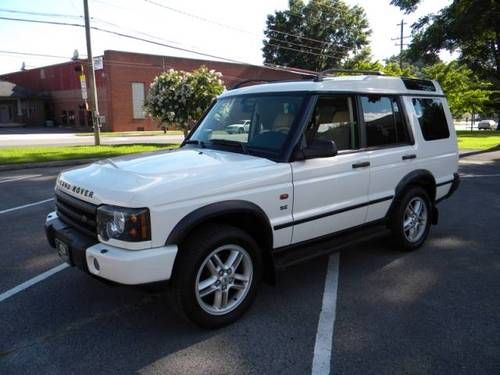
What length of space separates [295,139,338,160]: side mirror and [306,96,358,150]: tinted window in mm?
201

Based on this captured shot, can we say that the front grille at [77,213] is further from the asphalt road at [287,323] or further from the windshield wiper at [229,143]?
the windshield wiper at [229,143]

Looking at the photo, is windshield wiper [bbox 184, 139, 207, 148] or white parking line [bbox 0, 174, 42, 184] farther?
white parking line [bbox 0, 174, 42, 184]

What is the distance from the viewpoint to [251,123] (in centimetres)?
439

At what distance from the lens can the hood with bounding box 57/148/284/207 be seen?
3.19 metres

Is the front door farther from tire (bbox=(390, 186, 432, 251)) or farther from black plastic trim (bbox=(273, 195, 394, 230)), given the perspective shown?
tire (bbox=(390, 186, 432, 251))

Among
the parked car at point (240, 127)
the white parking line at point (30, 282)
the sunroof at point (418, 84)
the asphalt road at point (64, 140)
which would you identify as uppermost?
the sunroof at point (418, 84)

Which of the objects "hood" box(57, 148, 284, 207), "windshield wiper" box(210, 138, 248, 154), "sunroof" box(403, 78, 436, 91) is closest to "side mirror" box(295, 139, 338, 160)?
"hood" box(57, 148, 284, 207)

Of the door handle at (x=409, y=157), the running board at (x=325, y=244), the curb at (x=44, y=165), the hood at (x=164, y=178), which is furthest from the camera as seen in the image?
the curb at (x=44, y=165)

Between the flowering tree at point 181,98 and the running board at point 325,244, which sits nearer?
the running board at point 325,244

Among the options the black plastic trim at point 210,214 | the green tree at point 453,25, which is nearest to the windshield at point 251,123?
the black plastic trim at point 210,214

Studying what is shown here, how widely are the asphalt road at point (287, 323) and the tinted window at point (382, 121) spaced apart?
4.46 feet

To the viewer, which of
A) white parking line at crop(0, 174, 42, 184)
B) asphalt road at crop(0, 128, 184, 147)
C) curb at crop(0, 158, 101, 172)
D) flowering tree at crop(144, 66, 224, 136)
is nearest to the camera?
white parking line at crop(0, 174, 42, 184)

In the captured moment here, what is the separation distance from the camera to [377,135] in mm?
4727

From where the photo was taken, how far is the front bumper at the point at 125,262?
10.1ft
